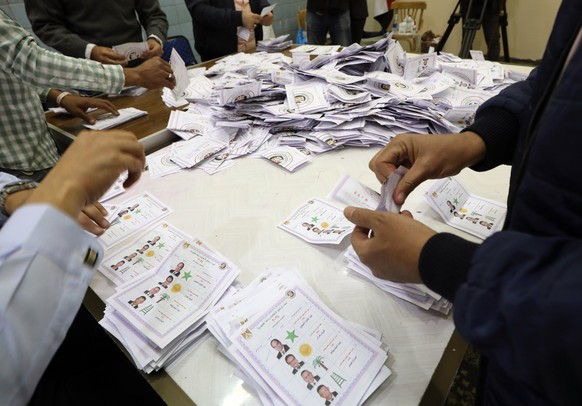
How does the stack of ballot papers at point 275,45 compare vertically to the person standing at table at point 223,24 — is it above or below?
below

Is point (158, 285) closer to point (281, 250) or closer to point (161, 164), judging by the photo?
point (281, 250)

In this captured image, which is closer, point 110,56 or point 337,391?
point 337,391

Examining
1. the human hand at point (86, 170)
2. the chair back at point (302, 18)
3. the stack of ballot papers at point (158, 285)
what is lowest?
the stack of ballot papers at point (158, 285)

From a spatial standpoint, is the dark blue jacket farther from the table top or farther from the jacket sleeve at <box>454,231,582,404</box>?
the table top

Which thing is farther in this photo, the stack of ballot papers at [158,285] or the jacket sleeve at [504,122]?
the jacket sleeve at [504,122]

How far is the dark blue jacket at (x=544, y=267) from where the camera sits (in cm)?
32

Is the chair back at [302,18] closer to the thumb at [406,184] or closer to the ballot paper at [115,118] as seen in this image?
the ballot paper at [115,118]

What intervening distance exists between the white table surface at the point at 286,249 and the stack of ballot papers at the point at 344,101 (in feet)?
0.34

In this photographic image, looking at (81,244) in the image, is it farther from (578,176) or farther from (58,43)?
(58,43)

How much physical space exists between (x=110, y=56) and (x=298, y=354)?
6.04ft

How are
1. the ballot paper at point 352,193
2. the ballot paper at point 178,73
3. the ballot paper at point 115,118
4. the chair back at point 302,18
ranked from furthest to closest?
the chair back at point 302,18 → the ballot paper at point 178,73 → the ballot paper at point 115,118 → the ballot paper at point 352,193

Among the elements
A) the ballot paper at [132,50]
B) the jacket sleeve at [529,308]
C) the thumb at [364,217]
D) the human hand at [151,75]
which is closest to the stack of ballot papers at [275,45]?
the ballot paper at [132,50]

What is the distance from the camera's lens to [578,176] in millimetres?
348

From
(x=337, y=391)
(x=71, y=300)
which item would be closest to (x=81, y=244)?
(x=71, y=300)
